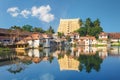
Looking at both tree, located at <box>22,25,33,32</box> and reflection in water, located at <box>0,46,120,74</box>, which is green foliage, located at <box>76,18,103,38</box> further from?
reflection in water, located at <box>0,46,120,74</box>

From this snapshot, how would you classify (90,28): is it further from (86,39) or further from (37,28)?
(37,28)

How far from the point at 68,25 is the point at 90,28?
43.5 m

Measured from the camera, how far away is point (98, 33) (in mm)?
79625

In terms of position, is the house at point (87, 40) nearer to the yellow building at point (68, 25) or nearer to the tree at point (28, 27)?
the tree at point (28, 27)

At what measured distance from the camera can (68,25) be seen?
12244 cm

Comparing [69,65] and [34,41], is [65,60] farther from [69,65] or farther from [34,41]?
[34,41]

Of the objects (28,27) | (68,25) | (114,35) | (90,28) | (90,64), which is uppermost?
(68,25)

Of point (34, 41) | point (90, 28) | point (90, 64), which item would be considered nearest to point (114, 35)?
point (90, 28)

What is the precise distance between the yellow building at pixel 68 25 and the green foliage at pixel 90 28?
3668 centimetres

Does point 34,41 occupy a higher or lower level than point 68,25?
lower

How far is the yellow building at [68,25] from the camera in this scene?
120 meters

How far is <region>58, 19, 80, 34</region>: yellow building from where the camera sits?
4738 inches

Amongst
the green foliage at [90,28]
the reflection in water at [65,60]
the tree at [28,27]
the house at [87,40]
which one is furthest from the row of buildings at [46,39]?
the reflection in water at [65,60]

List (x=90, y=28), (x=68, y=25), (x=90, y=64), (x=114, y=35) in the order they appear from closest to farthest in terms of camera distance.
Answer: (x=90, y=64) → (x=90, y=28) → (x=114, y=35) → (x=68, y=25)
